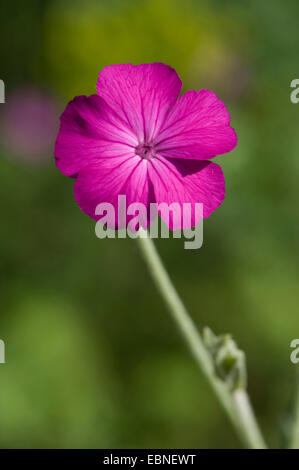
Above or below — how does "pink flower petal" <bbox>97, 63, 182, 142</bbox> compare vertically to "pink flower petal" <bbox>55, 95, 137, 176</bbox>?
above

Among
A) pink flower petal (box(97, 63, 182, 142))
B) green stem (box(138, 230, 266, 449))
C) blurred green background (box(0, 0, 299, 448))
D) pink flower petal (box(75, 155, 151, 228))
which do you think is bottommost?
green stem (box(138, 230, 266, 449))

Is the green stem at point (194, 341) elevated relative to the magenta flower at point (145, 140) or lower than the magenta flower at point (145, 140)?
lower

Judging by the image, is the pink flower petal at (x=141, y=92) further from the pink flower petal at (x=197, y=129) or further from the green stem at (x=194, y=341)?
the green stem at (x=194, y=341)

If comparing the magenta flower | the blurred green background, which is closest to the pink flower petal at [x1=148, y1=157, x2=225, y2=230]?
the magenta flower

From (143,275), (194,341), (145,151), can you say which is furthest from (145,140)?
(143,275)

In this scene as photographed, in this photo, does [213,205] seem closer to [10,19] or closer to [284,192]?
[284,192]

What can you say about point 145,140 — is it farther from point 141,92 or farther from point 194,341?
point 194,341

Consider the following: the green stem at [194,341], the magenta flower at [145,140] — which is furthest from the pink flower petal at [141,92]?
the green stem at [194,341]

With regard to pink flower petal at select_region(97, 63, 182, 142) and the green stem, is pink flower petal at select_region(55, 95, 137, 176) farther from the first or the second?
the green stem
